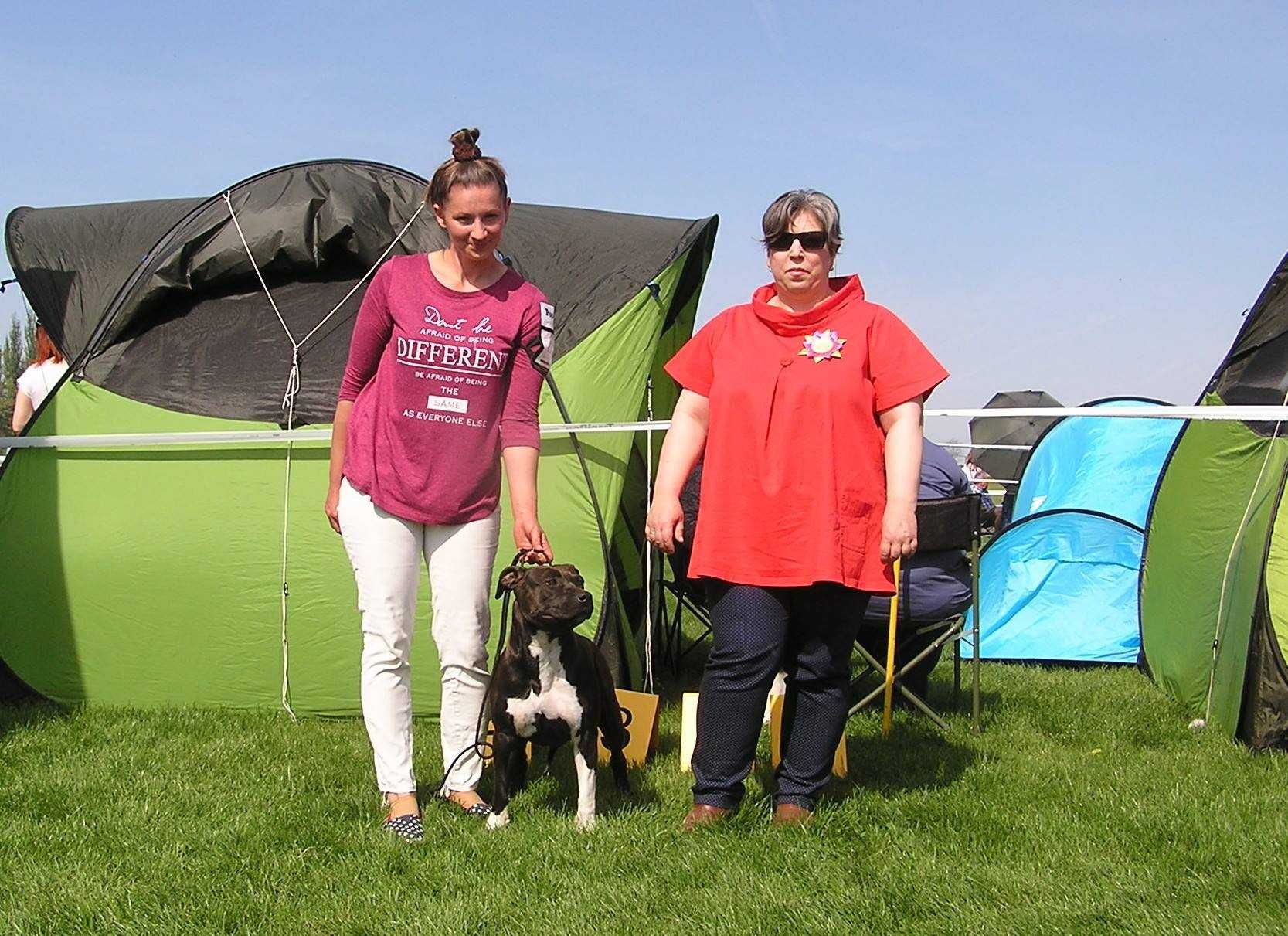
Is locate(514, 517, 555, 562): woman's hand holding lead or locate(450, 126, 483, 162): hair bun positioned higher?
locate(450, 126, 483, 162): hair bun

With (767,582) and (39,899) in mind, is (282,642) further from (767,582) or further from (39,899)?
(767,582)

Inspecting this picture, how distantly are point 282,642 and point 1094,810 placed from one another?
310 cm

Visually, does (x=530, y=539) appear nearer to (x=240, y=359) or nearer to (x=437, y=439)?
(x=437, y=439)

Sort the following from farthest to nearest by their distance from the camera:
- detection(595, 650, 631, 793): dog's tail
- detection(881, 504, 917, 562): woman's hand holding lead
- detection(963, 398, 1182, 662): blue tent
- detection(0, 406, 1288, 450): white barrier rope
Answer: detection(963, 398, 1182, 662): blue tent < detection(0, 406, 1288, 450): white barrier rope < detection(595, 650, 631, 793): dog's tail < detection(881, 504, 917, 562): woman's hand holding lead

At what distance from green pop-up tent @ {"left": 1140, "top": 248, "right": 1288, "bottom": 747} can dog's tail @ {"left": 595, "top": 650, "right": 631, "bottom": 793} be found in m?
2.39

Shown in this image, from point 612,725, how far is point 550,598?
2.27ft

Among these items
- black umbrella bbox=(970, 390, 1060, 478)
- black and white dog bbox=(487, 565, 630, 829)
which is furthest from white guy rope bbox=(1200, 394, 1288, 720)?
black umbrella bbox=(970, 390, 1060, 478)

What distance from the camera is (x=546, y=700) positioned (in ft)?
12.5

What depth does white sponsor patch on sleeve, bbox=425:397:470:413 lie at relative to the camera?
12.1 feet

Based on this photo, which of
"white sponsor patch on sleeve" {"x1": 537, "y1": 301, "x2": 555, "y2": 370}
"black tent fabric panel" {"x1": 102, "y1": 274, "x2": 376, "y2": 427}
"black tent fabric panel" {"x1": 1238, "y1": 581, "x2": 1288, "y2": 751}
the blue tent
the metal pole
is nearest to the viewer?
"white sponsor patch on sleeve" {"x1": 537, "y1": 301, "x2": 555, "y2": 370}

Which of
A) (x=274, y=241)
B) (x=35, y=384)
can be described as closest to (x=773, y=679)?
(x=274, y=241)

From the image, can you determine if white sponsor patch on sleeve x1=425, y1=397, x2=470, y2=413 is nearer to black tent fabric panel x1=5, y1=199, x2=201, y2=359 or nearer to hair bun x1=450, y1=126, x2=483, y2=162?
hair bun x1=450, y1=126, x2=483, y2=162

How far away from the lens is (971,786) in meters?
4.30

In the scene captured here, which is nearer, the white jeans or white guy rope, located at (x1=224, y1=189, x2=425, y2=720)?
the white jeans
